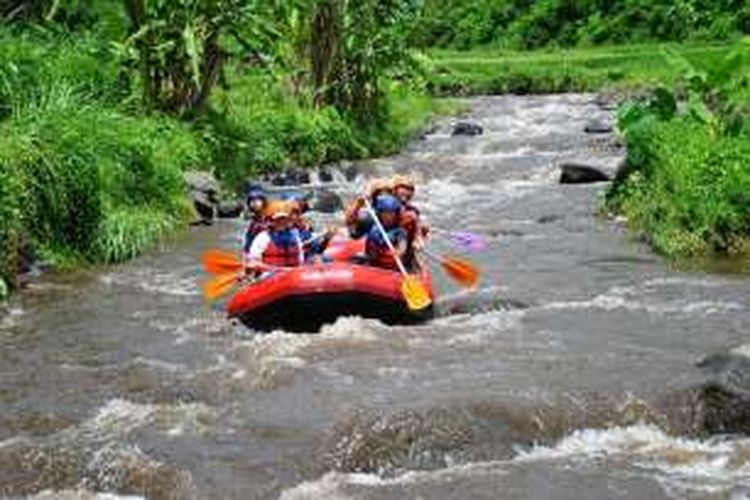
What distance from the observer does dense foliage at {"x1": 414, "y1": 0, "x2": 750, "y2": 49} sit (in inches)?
1786

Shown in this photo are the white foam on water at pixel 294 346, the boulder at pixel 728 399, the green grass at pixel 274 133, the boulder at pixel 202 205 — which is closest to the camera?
the boulder at pixel 728 399

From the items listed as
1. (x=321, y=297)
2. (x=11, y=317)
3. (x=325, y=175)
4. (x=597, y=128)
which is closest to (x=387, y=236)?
(x=321, y=297)

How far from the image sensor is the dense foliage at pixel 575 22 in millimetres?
45375

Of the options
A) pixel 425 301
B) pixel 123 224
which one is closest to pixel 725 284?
pixel 425 301

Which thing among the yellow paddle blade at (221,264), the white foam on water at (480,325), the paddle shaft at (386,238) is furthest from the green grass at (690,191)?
the yellow paddle blade at (221,264)

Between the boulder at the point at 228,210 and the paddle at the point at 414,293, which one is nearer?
the paddle at the point at 414,293

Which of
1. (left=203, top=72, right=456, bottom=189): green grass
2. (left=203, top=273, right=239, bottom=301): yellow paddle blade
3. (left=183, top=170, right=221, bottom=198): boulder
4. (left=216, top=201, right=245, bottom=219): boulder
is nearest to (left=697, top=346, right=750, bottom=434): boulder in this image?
(left=203, top=273, right=239, bottom=301): yellow paddle blade

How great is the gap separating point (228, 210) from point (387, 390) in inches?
333

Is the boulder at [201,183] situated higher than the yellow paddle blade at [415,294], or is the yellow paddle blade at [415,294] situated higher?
the yellow paddle blade at [415,294]

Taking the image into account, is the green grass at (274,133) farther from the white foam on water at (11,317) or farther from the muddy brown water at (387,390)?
the white foam on water at (11,317)

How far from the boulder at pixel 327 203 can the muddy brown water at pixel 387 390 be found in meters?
3.80

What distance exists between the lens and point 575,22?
55.4m

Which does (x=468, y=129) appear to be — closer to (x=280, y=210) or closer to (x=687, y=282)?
(x=687, y=282)

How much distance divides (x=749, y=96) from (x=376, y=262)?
5392 mm
